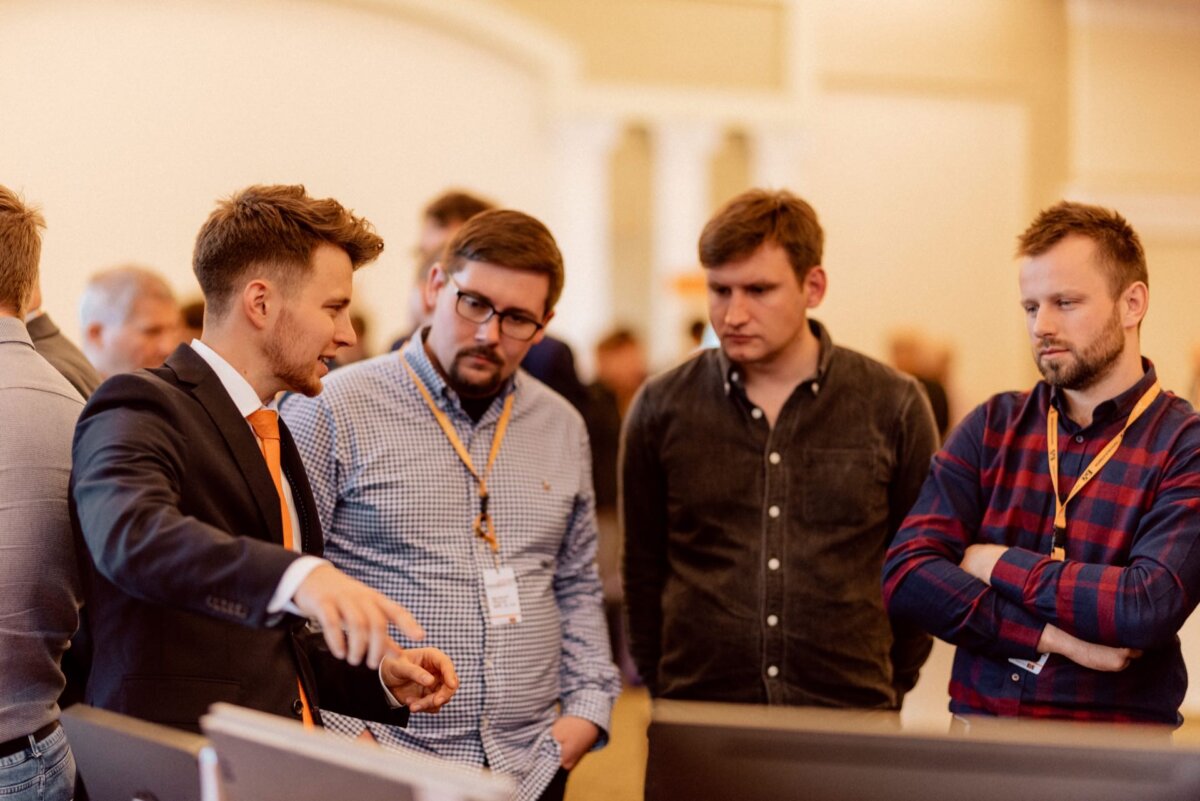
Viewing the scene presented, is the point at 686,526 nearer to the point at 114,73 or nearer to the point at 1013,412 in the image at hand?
the point at 1013,412

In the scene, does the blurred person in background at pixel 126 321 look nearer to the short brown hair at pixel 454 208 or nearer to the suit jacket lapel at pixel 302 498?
the short brown hair at pixel 454 208

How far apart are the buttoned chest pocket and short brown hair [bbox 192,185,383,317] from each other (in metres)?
1.17

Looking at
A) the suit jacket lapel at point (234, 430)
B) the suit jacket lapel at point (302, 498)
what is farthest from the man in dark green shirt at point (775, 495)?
the suit jacket lapel at point (234, 430)

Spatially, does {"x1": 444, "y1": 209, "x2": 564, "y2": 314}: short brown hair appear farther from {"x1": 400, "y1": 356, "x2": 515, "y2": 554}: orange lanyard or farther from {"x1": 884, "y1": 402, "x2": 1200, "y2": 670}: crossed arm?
{"x1": 884, "y1": 402, "x2": 1200, "y2": 670}: crossed arm

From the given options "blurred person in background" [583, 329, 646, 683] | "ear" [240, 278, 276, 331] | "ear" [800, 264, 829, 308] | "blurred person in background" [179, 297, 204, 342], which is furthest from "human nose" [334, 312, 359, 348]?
"blurred person in background" [583, 329, 646, 683]

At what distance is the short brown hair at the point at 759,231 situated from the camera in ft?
8.23

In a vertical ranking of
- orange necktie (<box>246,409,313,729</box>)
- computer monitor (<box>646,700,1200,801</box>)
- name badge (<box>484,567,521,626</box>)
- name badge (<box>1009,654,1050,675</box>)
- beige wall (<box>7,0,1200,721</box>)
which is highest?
beige wall (<box>7,0,1200,721</box>)

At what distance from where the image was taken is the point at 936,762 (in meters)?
1.11

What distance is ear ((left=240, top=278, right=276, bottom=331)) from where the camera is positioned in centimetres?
171

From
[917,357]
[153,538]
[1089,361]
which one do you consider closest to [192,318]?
[153,538]

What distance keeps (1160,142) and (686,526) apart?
29.8ft

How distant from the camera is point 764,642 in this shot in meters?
2.48

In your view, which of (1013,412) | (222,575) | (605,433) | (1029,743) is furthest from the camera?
(605,433)

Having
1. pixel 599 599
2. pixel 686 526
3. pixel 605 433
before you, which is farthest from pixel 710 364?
pixel 605 433
